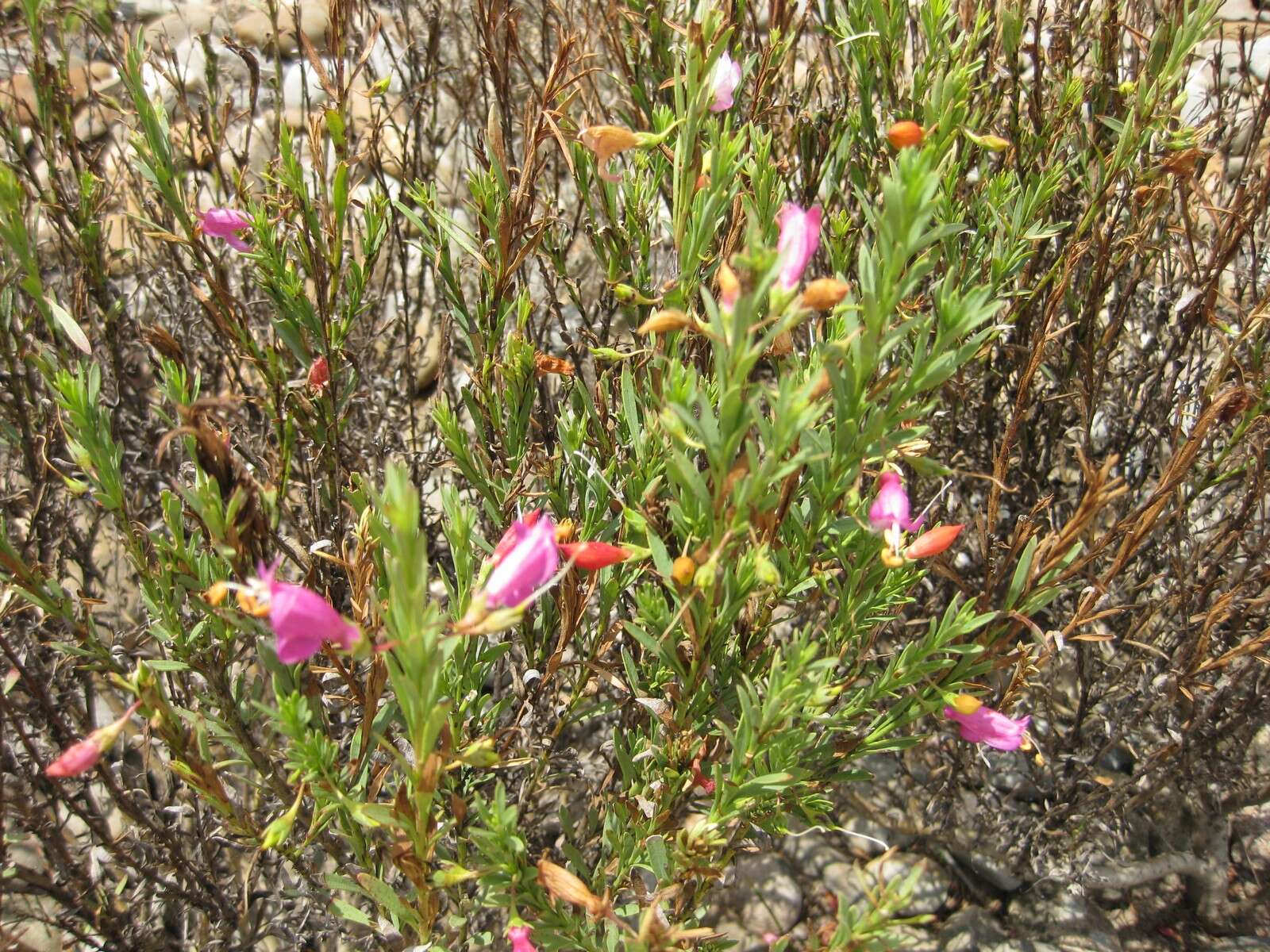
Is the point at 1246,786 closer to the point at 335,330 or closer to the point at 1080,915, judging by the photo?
the point at 1080,915

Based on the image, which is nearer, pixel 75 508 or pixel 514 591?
pixel 514 591

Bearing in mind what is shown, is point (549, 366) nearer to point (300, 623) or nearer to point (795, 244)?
point (795, 244)

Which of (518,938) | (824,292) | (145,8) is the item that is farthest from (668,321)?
(145,8)

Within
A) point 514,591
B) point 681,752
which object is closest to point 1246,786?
point 681,752

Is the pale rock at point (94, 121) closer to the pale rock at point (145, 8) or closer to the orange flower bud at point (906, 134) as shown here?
the pale rock at point (145, 8)

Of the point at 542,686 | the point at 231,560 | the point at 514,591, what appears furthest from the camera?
the point at 542,686

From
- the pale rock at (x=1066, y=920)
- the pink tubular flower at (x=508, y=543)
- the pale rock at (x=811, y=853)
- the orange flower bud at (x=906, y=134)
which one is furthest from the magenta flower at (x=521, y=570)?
the pale rock at (x=1066, y=920)
